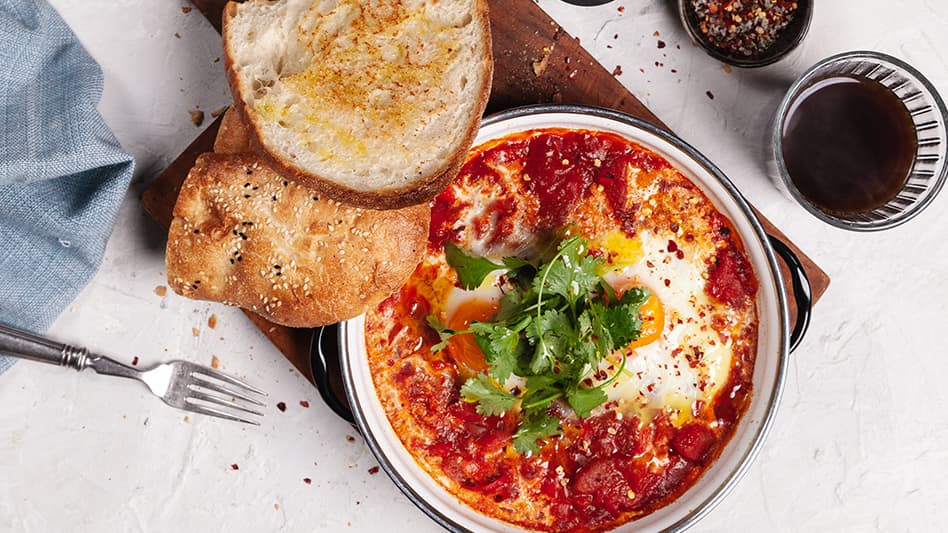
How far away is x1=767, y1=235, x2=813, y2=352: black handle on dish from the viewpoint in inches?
105

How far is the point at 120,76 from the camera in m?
2.80

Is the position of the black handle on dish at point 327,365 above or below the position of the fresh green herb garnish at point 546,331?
below

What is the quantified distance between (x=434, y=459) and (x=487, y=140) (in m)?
1.11

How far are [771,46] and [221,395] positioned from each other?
2.31 m

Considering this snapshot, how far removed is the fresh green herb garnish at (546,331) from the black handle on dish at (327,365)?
15.2 inches

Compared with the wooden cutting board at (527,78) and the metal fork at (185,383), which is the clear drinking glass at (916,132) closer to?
the wooden cutting board at (527,78)

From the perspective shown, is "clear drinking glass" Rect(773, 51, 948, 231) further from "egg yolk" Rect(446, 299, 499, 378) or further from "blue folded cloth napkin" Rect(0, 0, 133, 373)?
"blue folded cloth napkin" Rect(0, 0, 133, 373)

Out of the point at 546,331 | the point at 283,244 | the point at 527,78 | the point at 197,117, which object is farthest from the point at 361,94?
Result: the point at 546,331

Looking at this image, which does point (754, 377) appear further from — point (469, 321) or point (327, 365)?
point (327, 365)

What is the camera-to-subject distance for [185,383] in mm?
2777

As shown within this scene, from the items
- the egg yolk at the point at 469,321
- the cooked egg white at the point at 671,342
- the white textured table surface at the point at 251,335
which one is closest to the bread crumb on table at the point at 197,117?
the white textured table surface at the point at 251,335

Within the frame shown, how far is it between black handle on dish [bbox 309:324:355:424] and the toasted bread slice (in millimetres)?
576

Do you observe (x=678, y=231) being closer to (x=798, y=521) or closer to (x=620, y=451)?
(x=620, y=451)

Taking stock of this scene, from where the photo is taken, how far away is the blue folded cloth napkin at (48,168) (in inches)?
99.1
